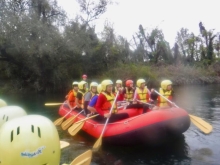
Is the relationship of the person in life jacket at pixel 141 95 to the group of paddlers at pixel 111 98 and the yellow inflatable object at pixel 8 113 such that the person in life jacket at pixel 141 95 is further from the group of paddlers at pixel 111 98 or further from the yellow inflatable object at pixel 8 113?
the yellow inflatable object at pixel 8 113

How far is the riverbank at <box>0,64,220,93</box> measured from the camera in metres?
21.1

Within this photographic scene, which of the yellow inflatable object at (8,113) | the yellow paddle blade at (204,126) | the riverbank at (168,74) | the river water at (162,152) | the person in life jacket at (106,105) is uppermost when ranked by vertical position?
the riverbank at (168,74)

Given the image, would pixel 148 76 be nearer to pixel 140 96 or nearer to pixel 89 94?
pixel 89 94

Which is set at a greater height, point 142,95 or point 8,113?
point 8,113

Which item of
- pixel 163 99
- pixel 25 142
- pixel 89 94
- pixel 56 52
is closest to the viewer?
pixel 25 142

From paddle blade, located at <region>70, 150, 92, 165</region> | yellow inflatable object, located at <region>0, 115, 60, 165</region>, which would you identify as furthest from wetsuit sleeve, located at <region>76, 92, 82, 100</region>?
yellow inflatable object, located at <region>0, 115, 60, 165</region>

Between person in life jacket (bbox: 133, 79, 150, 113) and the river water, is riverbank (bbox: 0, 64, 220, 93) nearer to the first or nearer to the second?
person in life jacket (bbox: 133, 79, 150, 113)

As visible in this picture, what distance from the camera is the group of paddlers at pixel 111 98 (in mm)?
6340

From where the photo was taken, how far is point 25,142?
2146mm

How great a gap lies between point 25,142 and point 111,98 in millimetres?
4264

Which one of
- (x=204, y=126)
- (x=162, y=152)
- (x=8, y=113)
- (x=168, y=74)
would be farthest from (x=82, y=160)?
(x=168, y=74)

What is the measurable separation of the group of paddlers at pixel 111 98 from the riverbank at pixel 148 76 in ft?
42.1

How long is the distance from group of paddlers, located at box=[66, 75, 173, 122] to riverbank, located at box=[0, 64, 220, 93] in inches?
505

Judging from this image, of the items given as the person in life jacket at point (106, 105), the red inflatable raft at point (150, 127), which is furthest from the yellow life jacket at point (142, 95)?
the red inflatable raft at point (150, 127)
